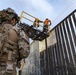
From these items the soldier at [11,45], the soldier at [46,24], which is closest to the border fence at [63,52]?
the soldier at [46,24]

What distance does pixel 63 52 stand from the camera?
13.4 ft

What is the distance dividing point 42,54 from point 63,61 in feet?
5.55

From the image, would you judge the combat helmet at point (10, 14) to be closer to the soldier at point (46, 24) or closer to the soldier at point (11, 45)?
the soldier at point (11, 45)

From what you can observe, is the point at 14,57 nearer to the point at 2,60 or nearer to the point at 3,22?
the point at 2,60

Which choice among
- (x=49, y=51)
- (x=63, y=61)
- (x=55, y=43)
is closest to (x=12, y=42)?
(x=63, y=61)

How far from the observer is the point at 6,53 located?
75.5 inches

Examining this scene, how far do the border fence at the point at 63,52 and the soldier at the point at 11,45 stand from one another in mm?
1932

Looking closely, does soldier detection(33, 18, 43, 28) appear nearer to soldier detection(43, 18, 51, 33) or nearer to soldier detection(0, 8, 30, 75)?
soldier detection(43, 18, 51, 33)

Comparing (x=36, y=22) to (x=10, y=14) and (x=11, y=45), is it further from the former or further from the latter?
(x=11, y=45)

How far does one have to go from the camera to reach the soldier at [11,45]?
6.14ft

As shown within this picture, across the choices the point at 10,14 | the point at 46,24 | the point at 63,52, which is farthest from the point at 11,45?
the point at 46,24

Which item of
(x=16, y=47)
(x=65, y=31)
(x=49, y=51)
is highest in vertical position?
(x=65, y=31)

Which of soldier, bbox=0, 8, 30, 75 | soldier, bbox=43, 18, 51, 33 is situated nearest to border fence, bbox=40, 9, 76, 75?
soldier, bbox=43, 18, 51, 33

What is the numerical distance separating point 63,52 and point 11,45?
2.36 metres
